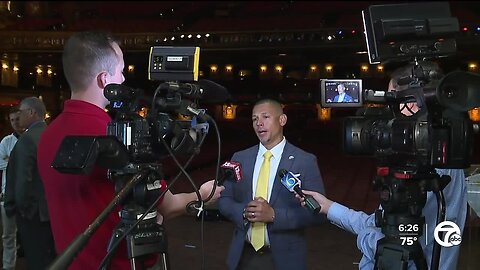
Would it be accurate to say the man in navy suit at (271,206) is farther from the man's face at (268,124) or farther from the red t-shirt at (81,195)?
the red t-shirt at (81,195)

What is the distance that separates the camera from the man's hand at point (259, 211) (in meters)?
2.27

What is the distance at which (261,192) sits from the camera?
8.16ft

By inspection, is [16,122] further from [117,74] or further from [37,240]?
[117,74]

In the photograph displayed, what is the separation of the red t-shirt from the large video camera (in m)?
0.61

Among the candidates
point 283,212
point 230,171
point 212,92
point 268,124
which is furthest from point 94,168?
point 268,124

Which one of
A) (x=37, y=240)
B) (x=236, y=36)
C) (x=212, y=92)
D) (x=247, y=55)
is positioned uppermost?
(x=236, y=36)

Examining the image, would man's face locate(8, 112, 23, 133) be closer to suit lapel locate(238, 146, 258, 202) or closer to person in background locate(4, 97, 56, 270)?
person in background locate(4, 97, 56, 270)

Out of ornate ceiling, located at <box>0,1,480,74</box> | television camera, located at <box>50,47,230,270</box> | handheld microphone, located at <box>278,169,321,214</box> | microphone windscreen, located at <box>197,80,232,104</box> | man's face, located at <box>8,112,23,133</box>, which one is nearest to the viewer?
television camera, located at <box>50,47,230,270</box>

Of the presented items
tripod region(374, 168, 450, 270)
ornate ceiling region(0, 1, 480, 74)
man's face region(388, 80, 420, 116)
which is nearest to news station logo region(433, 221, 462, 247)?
tripod region(374, 168, 450, 270)

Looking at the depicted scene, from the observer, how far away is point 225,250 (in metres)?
5.05

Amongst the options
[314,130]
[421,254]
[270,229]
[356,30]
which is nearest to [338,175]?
[356,30]

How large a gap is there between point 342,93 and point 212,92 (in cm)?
44

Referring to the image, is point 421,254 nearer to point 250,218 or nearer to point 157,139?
point 157,139

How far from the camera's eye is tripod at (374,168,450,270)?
141 cm
